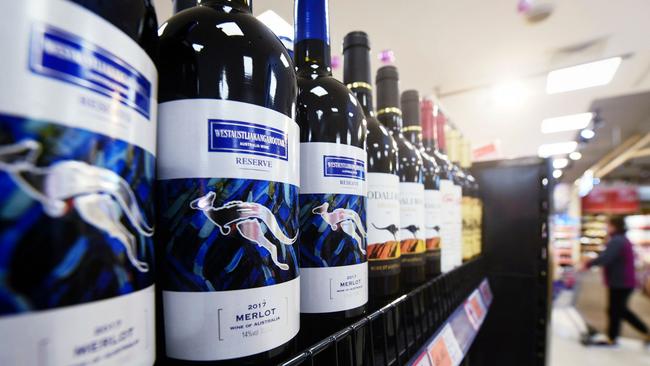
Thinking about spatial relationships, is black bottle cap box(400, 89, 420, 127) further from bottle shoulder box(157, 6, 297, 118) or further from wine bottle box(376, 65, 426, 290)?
bottle shoulder box(157, 6, 297, 118)

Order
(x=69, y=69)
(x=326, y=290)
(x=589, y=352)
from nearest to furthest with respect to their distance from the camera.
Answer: (x=69, y=69), (x=326, y=290), (x=589, y=352)

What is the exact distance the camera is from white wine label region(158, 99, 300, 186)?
27 centimetres

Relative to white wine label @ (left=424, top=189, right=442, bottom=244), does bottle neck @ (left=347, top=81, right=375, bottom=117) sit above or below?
above

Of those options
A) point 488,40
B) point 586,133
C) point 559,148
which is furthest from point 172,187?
point 559,148

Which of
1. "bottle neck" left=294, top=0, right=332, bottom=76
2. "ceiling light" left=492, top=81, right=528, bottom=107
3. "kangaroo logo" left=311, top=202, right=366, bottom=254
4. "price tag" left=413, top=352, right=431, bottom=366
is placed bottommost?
"price tag" left=413, top=352, right=431, bottom=366

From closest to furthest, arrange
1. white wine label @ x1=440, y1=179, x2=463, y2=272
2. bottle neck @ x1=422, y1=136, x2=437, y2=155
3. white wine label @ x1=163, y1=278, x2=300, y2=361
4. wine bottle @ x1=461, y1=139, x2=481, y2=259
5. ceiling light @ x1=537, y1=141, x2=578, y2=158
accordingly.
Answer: white wine label @ x1=163, y1=278, x2=300, y2=361 → white wine label @ x1=440, y1=179, x2=463, y2=272 → bottle neck @ x1=422, y1=136, x2=437, y2=155 → wine bottle @ x1=461, y1=139, x2=481, y2=259 → ceiling light @ x1=537, y1=141, x2=578, y2=158

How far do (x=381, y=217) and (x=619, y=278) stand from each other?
16.1 feet

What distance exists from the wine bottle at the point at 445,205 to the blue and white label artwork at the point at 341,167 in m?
0.47

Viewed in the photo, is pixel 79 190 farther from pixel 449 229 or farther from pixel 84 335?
pixel 449 229

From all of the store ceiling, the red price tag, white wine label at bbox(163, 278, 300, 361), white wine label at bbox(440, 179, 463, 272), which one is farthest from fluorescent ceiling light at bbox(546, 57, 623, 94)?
white wine label at bbox(163, 278, 300, 361)

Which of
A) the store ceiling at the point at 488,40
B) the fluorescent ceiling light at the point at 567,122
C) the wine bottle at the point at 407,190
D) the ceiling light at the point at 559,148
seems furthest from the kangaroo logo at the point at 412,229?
the ceiling light at the point at 559,148

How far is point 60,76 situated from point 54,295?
0.34 feet

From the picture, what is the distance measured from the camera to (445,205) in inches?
34.0

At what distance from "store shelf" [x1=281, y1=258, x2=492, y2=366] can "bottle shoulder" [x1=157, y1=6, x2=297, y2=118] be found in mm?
219
